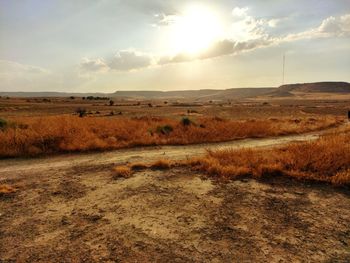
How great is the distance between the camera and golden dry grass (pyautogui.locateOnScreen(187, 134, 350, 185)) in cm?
863

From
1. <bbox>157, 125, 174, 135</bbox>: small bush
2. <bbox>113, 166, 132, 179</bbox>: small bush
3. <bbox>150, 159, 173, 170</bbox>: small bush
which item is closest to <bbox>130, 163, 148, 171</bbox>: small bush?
<bbox>150, 159, 173, 170</bbox>: small bush

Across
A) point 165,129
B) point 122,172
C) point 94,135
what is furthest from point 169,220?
point 165,129

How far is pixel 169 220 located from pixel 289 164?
212 inches

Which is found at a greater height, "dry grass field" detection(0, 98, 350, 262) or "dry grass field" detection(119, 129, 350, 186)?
"dry grass field" detection(119, 129, 350, 186)

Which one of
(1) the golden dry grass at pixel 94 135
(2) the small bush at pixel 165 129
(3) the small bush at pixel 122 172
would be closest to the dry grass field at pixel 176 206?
(3) the small bush at pixel 122 172

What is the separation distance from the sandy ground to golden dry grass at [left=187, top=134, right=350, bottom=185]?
19.2 inches

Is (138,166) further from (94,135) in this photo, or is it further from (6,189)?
(94,135)

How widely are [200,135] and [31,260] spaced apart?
13691 mm

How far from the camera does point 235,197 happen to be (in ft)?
23.3

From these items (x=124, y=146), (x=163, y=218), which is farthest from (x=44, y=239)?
(x=124, y=146)

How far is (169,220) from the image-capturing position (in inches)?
230

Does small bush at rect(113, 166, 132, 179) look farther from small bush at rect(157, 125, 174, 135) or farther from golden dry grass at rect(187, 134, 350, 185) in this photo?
small bush at rect(157, 125, 174, 135)

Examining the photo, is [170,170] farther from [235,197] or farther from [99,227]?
[99,227]

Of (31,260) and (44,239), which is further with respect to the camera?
(44,239)
